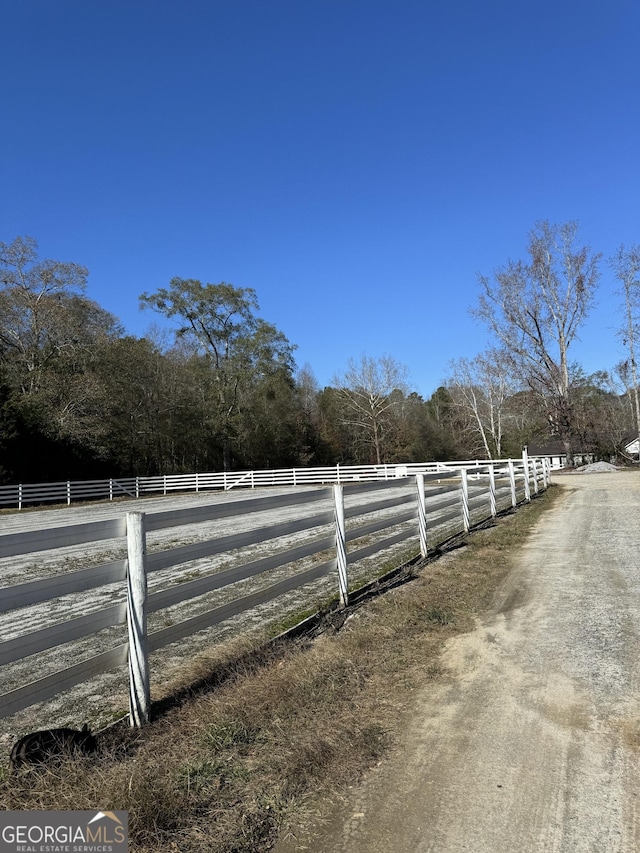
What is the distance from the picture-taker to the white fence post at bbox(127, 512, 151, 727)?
10.00 ft

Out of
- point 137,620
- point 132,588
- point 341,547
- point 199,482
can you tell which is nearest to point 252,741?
point 137,620

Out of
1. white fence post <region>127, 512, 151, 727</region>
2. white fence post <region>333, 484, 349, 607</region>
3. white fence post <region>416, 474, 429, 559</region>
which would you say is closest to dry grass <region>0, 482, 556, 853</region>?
white fence post <region>127, 512, 151, 727</region>

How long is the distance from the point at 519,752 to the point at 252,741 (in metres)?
1.31

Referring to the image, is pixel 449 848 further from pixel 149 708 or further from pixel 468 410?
pixel 468 410

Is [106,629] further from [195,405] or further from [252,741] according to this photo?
[195,405]

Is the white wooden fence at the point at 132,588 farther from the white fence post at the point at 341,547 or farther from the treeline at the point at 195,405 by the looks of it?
the treeline at the point at 195,405

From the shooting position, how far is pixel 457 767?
8.25ft

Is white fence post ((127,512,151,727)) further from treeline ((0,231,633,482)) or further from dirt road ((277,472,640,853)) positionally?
treeline ((0,231,633,482))

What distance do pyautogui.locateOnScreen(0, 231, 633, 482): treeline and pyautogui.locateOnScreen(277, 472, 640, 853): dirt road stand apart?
27707 mm

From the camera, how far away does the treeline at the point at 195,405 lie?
28406mm

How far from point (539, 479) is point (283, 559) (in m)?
18.1

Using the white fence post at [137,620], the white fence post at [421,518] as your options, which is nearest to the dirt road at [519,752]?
the white fence post at [137,620]

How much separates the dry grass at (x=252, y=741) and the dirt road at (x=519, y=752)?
0.20m

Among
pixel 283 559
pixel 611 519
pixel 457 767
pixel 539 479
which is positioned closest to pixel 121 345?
pixel 539 479
